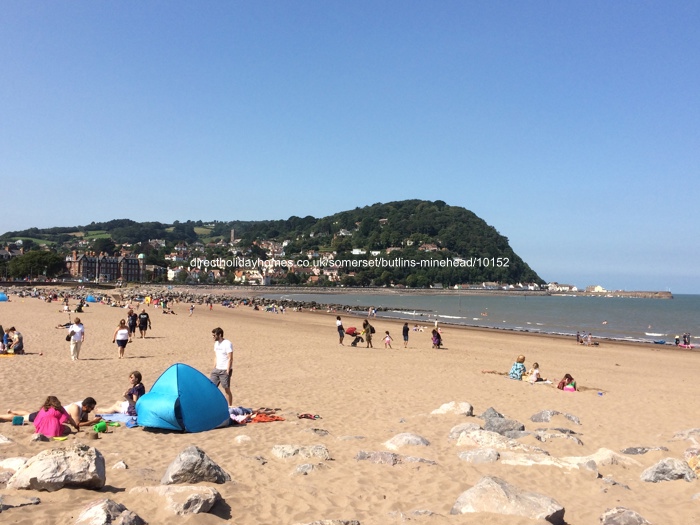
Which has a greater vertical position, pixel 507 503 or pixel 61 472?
pixel 61 472

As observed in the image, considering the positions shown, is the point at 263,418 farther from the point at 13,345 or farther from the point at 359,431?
the point at 13,345

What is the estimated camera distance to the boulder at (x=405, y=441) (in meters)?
7.31

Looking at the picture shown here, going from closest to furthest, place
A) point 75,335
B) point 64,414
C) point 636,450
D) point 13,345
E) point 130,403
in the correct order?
point 64,414, point 636,450, point 130,403, point 75,335, point 13,345

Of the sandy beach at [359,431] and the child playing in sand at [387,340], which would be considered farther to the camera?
the child playing in sand at [387,340]

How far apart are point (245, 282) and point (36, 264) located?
222 ft

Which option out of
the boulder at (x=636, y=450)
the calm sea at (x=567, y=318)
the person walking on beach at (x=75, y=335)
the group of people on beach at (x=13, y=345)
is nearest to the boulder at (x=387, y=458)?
the boulder at (x=636, y=450)

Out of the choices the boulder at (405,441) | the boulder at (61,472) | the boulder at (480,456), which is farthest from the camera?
the boulder at (405,441)

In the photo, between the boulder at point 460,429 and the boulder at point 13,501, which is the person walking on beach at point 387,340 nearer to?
the boulder at point 460,429

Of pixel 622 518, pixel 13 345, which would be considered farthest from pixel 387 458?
pixel 13 345

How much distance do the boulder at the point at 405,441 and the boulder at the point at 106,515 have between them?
3.83 m

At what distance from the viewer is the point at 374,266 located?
189 metres

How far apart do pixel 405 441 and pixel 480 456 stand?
1.06 metres

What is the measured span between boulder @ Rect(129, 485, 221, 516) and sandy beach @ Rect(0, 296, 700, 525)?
0.23 feet

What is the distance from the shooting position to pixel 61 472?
4.71m
